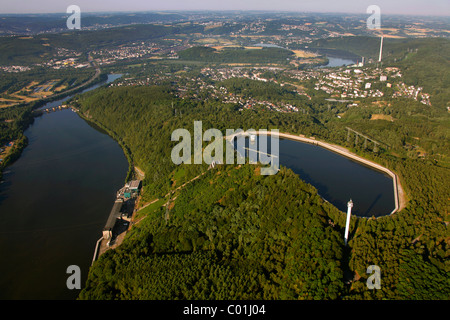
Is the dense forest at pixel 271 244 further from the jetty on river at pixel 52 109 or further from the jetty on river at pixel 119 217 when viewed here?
the jetty on river at pixel 52 109

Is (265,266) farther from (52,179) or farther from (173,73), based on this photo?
(173,73)

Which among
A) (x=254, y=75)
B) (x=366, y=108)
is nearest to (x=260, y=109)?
(x=366, y=108)
